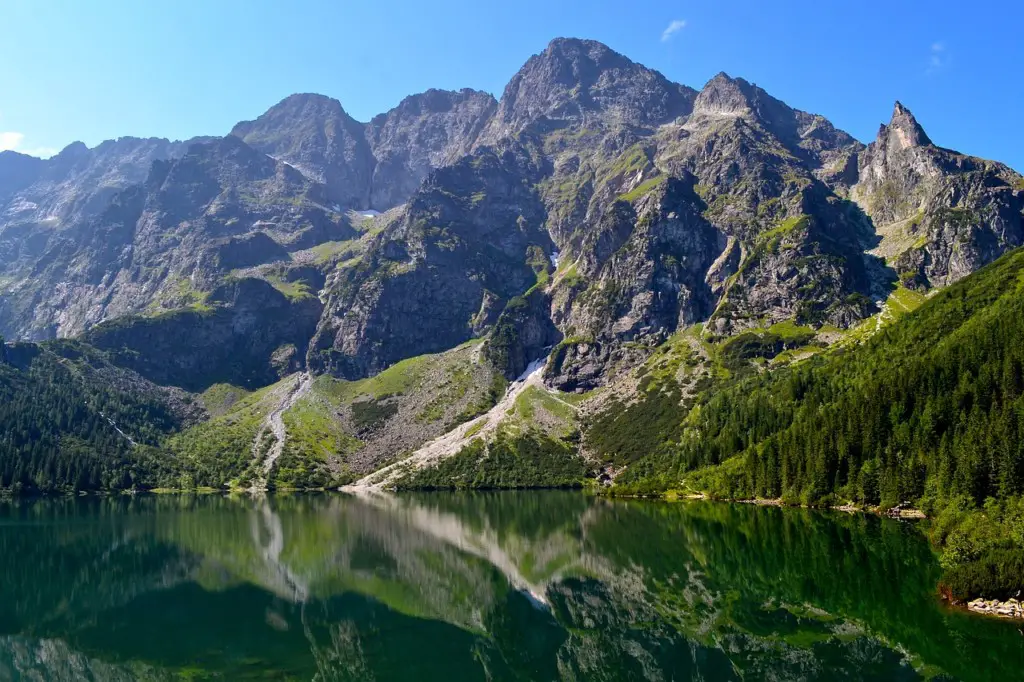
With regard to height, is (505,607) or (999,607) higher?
(999,607)

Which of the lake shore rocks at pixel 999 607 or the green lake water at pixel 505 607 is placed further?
the lake shore rocks at pixel 999 607

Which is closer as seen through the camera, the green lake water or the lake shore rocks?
the green lake water

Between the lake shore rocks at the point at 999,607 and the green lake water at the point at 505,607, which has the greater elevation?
the lake shore rocks at the point at 999,607

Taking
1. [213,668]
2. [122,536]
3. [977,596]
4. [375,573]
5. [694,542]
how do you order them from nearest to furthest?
[213,668] → [977,596] → [375,573] → [694,542] → [122,536]

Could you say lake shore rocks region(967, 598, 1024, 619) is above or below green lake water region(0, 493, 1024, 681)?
above

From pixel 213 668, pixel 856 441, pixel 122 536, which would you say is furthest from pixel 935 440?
pixel 122 536

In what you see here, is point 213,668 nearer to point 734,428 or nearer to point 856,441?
point 856,441

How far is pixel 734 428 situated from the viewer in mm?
177750

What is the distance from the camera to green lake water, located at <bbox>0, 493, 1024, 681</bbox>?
39.2 m

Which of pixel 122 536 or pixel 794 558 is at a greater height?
pixel 794 558

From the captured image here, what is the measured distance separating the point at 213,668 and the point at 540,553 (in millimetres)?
50646

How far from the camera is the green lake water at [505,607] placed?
129ft

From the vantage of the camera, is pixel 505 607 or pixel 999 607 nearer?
pixel 999 607

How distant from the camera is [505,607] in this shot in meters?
57.6
